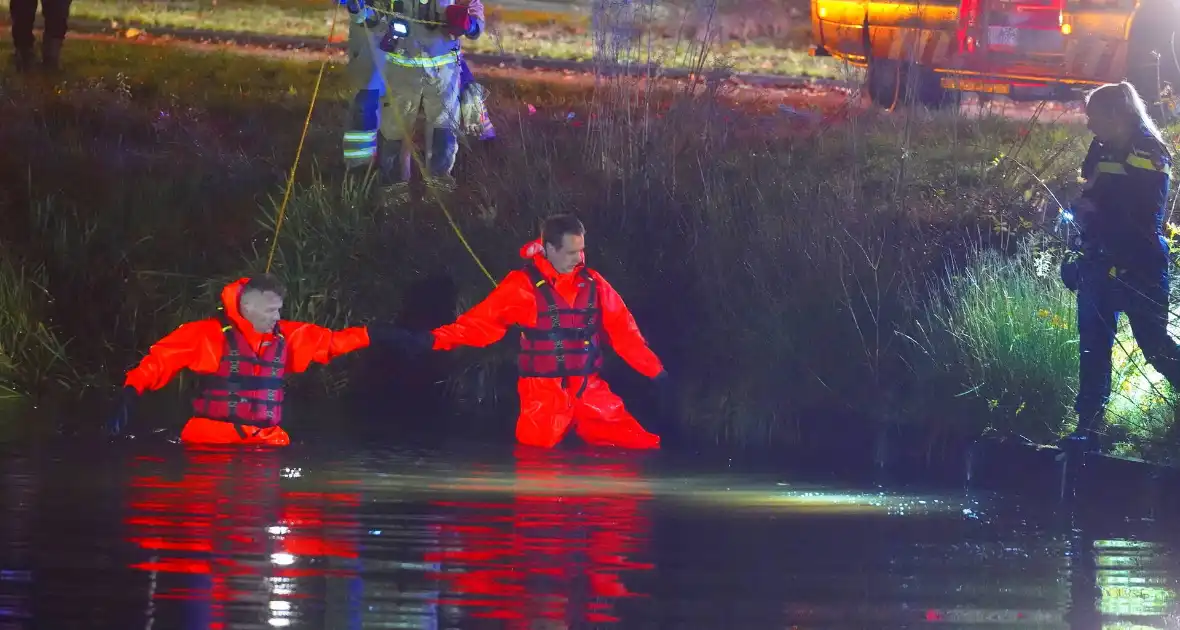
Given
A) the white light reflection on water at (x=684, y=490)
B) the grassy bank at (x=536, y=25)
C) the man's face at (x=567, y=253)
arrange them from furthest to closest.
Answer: the grassy bank at (x=536, y=25) → the man's face at (x=567, y=253) → the white light reflection on water at (x=684, y=490)

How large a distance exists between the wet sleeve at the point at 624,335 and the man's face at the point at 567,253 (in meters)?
0.24

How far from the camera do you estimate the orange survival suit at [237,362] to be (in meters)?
10.8

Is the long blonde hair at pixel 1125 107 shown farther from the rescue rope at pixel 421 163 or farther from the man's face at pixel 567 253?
the rescue rope at pixel 421 163

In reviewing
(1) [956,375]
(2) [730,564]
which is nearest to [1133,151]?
(1) [956,375]

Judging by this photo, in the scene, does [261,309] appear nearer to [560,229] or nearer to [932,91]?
[560,229]

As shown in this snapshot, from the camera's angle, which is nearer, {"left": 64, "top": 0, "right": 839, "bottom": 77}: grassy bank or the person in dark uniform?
the person in dark uniform

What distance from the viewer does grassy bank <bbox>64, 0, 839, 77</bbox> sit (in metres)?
30.1

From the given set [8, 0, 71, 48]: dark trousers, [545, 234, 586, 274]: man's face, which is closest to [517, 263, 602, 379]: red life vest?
[545, 234, 586, 274]: man's face

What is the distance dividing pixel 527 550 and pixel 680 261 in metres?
5.55

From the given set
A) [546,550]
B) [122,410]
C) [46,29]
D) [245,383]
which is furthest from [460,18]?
[46,29]

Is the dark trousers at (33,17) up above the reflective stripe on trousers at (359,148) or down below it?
above

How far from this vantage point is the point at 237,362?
35.6 feet

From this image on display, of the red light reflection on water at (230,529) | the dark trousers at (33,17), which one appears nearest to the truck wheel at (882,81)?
the dark trousers at (33,17)

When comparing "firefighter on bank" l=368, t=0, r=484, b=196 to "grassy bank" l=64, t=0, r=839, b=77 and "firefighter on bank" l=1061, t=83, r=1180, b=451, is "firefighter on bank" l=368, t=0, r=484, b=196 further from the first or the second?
"grassy bank" l=64, t=0, r=839, b=77
